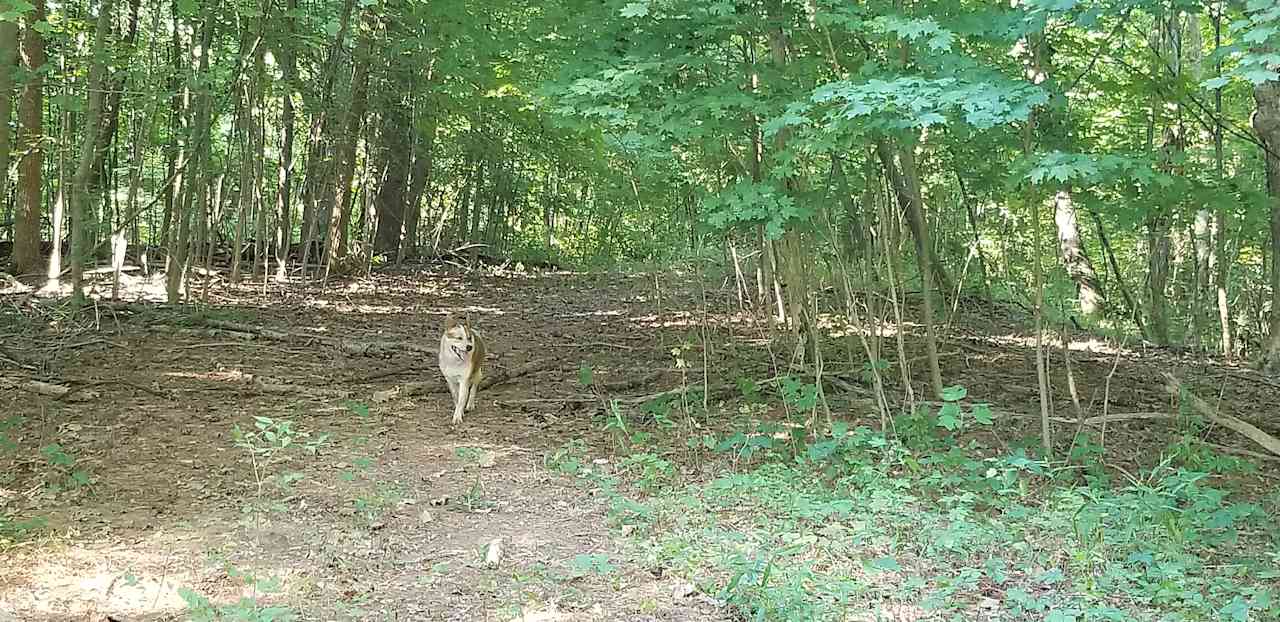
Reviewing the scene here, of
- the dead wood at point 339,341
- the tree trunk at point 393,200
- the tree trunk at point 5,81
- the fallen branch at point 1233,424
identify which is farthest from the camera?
the tree trunk at point 393,200

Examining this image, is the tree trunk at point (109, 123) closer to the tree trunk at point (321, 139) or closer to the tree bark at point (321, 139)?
the tree trunk at point (321, 139)

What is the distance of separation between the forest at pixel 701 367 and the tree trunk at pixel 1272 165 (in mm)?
40

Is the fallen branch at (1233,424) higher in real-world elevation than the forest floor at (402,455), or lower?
higher

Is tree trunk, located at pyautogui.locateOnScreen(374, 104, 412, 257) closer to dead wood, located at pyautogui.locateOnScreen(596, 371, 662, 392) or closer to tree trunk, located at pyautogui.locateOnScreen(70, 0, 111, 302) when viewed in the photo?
tree trunk, located at pyautogui.locateOnScreen(70, 0, 111, 302)

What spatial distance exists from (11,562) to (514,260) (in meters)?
17.7

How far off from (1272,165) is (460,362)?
8441mm

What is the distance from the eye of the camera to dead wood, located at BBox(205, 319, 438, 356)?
33.0 ft

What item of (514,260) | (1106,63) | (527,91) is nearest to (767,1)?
(1106,63)

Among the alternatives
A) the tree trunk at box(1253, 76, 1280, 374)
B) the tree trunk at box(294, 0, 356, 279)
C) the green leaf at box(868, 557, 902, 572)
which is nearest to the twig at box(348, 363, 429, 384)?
the green leaf at box(868, 557, 902, 572)

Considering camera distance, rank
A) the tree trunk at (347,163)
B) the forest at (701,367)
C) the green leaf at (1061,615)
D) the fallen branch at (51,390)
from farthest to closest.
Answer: the tree trunk at (347,163) → the fallen branch at (51,390) → the forest at (701,367) → the green leaf at (1061,615)

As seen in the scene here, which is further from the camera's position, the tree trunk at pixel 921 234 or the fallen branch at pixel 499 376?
the fallen branch at pixel 499 376

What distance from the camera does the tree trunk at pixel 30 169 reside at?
37.4ft

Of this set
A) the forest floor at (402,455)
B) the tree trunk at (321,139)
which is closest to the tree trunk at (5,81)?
the forest floor at (402,455)

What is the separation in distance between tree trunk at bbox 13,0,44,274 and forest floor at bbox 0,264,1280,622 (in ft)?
8.18
